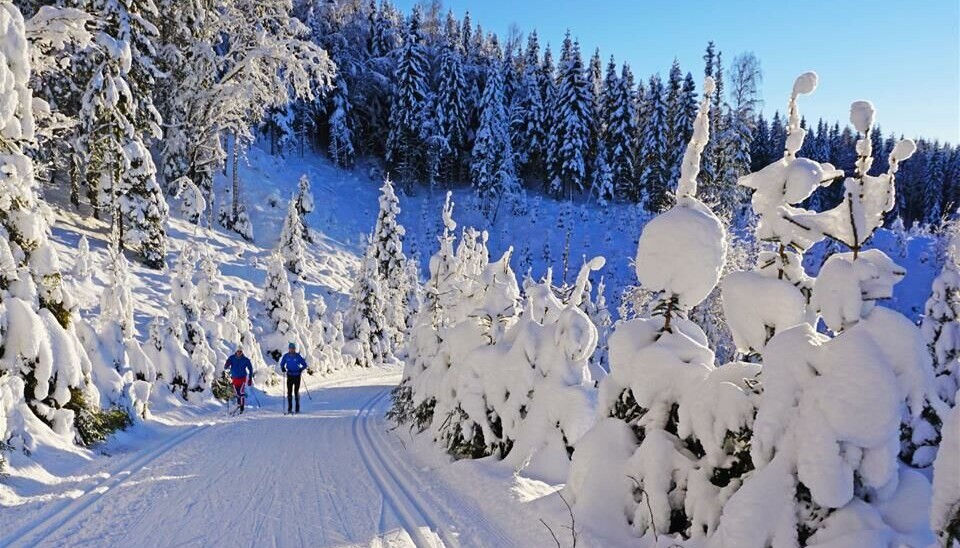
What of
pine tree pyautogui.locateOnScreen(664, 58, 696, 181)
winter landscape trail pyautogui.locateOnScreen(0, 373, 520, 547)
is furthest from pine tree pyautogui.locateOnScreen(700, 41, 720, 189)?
winter landscape trail pyautogui.locateOnScreen(0, 373, 520, 547)

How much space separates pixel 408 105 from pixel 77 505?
207ft

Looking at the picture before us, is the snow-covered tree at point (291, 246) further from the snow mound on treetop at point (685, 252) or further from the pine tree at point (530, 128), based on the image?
the pine tree at point (530, 128)

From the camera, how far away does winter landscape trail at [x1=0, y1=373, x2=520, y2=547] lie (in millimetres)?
5332

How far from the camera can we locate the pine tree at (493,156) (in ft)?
204

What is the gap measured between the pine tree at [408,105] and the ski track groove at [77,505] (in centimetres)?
5872

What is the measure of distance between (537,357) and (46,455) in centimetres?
640

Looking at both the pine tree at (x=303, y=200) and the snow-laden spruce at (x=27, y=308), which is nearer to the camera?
the snow-laden spruce at (x=27, y=308)

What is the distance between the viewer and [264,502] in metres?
6.33

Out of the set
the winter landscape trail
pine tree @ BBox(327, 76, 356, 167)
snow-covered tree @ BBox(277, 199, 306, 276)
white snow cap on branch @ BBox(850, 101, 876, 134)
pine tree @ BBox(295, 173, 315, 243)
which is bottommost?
the winter landscape trail

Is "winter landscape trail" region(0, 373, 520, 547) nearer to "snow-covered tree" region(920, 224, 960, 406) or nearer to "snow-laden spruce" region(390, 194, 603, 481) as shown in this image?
"snow-laden spruce" region(390, 194, 603, 481)

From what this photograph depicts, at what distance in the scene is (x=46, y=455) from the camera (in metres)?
7.54

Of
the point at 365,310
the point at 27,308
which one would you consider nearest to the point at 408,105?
the point at 365,310

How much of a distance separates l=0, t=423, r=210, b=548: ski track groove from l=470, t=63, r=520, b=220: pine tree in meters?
54.2

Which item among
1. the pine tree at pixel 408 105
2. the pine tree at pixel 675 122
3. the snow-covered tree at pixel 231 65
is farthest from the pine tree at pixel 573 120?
the snow-covered tree at pixel 231 65
